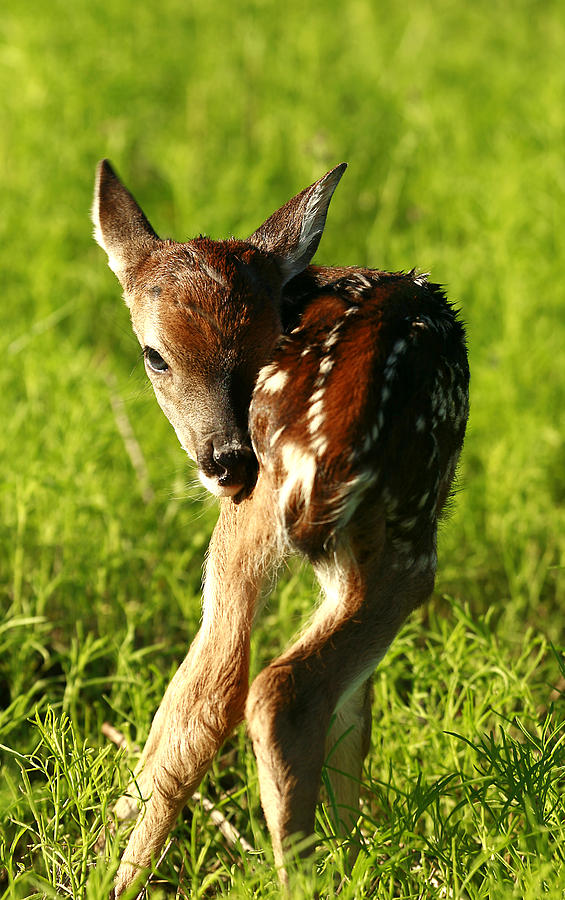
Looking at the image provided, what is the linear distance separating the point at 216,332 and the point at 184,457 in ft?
7.49

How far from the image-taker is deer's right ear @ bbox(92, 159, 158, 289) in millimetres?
2996

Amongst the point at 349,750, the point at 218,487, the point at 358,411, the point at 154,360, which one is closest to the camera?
the point at 358,411

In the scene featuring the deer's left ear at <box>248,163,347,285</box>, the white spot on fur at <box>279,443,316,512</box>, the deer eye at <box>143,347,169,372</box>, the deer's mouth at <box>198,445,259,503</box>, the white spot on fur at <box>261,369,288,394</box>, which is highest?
the deer's left ear at <box>248,163,347,285</box>

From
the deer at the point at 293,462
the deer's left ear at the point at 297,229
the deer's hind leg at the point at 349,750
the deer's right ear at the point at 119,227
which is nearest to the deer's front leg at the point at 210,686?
the deer at the point at 293,462

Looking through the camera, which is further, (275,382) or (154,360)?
(154,360)

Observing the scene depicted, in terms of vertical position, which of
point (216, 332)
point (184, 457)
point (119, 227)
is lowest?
point (184, 457)

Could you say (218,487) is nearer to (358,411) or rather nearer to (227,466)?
(227,466)

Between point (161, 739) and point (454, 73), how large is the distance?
663 cm

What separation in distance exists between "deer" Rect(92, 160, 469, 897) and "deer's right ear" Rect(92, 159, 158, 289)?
11cm

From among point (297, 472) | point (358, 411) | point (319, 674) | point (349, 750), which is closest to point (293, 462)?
point (297, 472)

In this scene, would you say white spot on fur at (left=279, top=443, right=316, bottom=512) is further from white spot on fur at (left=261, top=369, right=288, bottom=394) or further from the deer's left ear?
the deer's left ear

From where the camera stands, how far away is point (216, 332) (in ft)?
8.35

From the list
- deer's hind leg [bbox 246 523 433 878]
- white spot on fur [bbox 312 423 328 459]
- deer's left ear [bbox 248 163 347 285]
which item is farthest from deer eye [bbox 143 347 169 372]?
deer's hind leg [bbox 246 523 433 878]

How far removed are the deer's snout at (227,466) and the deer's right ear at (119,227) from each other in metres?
0.63
